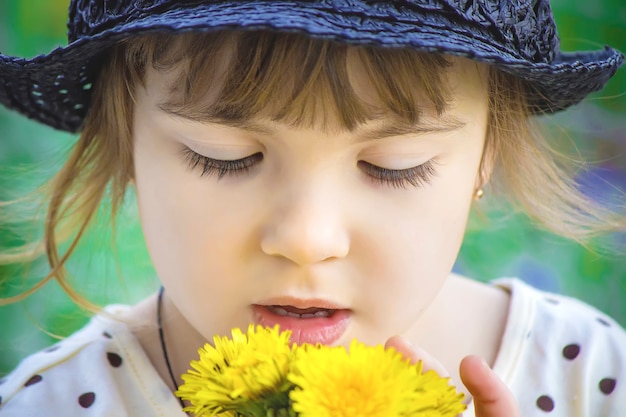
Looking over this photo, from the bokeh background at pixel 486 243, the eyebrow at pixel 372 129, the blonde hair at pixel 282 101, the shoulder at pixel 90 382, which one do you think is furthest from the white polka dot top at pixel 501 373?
the bokeh background at pixel 486 243

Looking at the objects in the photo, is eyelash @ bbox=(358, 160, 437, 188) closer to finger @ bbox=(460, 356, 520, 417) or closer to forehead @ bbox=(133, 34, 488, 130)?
forehead @ bbox=(133, 34, 488, 130)

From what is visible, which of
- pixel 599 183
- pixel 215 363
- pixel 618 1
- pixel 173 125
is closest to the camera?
pixel 215 363

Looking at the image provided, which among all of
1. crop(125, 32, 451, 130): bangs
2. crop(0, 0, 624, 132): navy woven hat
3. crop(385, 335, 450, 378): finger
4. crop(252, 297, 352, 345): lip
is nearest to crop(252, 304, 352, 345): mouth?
crop(252, 297, 352, 345): lip

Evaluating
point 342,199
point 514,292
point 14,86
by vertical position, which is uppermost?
point 14,86

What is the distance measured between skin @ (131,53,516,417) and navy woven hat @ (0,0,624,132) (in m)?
0.08

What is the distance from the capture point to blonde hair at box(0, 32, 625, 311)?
82cm

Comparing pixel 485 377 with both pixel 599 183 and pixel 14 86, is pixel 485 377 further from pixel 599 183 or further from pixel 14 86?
pixel 599 183

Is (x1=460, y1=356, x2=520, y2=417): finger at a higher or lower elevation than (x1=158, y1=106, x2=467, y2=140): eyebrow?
lower

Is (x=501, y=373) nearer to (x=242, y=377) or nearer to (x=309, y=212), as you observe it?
(x=309, y=212)

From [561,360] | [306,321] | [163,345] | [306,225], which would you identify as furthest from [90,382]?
[561,360]

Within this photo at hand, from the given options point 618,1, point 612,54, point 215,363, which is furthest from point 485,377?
point 618,1

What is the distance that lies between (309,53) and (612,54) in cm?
51

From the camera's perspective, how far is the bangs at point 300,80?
2.68 feet

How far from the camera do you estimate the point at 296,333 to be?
91cm
